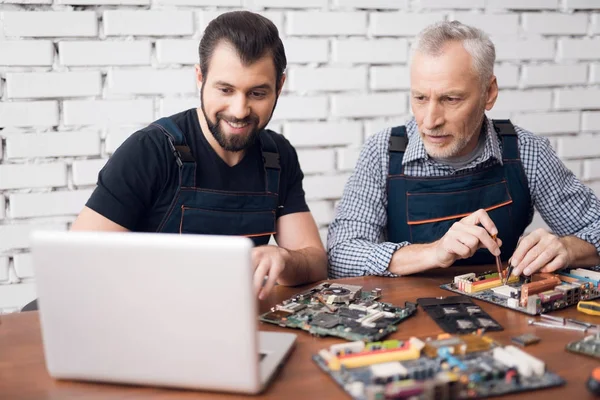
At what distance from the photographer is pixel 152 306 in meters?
0.96

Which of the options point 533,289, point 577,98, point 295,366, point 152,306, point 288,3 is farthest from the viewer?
point 577,98

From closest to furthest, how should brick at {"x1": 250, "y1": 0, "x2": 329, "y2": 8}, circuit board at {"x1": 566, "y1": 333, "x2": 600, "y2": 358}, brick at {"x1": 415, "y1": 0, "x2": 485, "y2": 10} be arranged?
circuit board at {"x1": 566, "y1": 333, "x2": 600, "y2": 358}, brick at {"x1": 250, "y1": 0, "x2": 329, "y2": 8}, brick at {"x1": 415, "y1": 0, "x2": 485, "y2": 10}

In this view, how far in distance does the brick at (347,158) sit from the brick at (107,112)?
0.71 metres

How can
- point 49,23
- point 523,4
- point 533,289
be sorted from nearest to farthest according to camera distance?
point 533,289, point 49,23, point 523,4

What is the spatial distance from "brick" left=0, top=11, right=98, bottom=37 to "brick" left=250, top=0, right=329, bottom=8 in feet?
1.80

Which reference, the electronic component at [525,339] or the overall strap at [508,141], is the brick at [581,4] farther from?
the electronic component at [525,339]

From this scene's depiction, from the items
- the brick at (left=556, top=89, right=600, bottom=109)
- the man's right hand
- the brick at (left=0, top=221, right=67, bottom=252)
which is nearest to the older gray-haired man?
the man's right hand

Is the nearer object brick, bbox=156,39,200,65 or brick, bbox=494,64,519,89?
brick, bbox=156,39,200,65

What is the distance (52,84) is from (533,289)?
5.24ft

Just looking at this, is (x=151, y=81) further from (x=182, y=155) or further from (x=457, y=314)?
(x=457, y=314)

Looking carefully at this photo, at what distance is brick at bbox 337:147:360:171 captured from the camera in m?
2.48

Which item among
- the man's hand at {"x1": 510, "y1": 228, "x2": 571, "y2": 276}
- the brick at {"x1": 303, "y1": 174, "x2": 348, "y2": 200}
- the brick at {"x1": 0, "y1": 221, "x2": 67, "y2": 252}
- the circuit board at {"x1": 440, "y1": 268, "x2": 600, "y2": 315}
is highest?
the brick at {"x1": 303, "y1": 174, "x2": 348, "y2": 200}

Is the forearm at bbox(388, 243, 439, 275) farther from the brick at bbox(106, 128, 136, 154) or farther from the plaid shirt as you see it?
the brick at bbox(106, 128, 136, 154)

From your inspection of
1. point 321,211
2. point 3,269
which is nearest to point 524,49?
point 321,211
